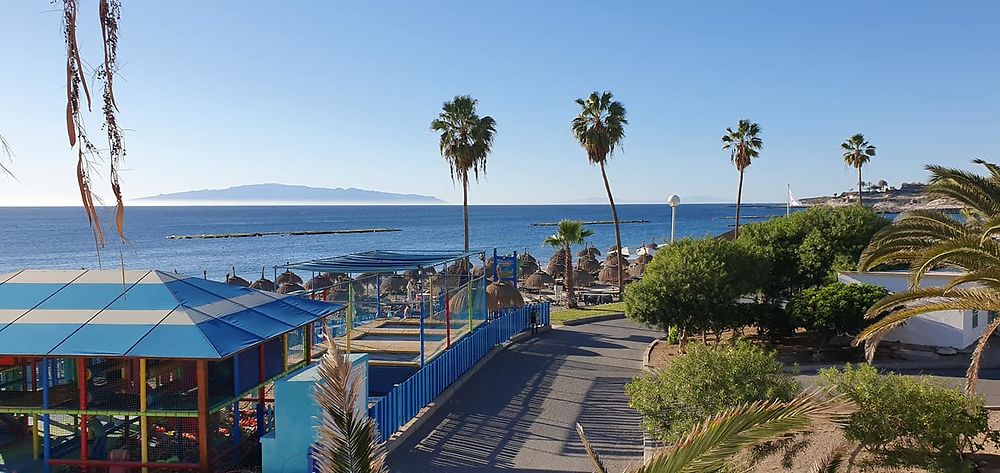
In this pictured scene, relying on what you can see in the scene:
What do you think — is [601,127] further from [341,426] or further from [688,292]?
[341,426]

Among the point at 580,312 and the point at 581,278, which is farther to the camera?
the point at 581,278

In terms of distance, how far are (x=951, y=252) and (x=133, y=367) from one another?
14.1 meters

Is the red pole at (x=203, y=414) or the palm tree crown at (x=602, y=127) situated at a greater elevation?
the palm tree crown at (x=602, y=127)

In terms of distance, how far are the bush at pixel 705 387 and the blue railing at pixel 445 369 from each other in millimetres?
4541

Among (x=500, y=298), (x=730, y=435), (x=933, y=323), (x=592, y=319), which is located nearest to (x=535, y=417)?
(x=500, y=298)

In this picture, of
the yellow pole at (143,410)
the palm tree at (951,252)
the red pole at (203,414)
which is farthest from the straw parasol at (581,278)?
the yellow pole at (143,410)

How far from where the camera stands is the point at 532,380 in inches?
773

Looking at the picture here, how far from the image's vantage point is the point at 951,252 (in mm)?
10711

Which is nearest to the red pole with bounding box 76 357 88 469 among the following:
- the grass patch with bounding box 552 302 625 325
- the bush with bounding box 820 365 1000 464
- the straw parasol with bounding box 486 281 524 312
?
the bush with bounding box 820 365 1000 464

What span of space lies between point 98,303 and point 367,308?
12.4 meters

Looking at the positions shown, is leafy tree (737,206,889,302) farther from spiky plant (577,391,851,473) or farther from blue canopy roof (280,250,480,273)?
→ spiky plant (577,391,851,473)

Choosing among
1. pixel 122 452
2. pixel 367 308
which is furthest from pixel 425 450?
pixel 367 308

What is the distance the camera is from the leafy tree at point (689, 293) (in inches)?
810

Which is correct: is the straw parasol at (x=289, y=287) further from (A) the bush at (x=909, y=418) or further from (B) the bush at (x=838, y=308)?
(A) the bush at (x=909, y=418)
